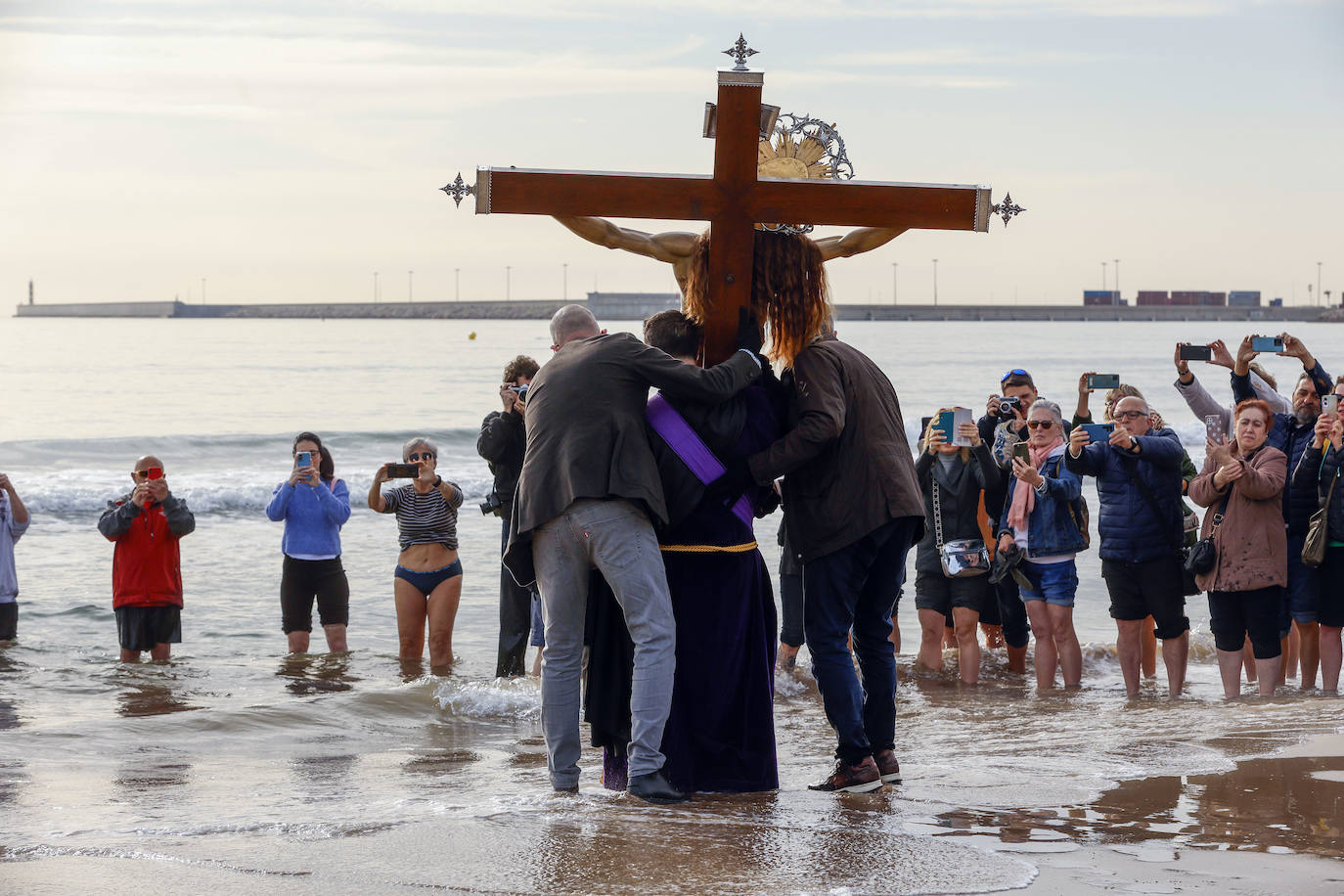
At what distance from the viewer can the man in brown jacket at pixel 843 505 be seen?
191 inches

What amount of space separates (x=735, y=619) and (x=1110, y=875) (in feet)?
5.56

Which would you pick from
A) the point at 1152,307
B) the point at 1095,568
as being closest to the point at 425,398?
the point at 1095,568

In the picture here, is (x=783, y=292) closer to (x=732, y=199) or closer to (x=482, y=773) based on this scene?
(x=732, y=199)

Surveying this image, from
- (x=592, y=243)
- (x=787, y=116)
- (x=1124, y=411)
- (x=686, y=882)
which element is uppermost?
(x=787, y=116)

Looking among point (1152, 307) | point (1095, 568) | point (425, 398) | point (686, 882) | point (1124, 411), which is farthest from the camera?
point (1152, 307)

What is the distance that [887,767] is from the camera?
5.13m

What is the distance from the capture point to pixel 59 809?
17.1 ft

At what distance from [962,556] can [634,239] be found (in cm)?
399

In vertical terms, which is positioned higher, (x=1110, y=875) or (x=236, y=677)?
(x=1110, y=875)

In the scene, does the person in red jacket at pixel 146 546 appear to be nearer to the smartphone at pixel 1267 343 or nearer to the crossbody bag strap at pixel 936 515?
the crossbody bag strap at pixel 936 515

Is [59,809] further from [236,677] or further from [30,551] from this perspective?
[30,551]

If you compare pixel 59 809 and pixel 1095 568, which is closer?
pixel 59 809

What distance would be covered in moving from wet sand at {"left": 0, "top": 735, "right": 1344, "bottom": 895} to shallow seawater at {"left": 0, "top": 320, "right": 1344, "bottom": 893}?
14mm

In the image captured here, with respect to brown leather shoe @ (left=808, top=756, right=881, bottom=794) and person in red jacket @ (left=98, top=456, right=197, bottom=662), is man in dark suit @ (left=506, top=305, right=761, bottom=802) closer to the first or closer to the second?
brown leather shoe @ (left=808, top=756, right=881, bottom=794)
